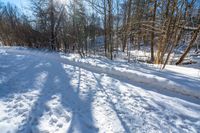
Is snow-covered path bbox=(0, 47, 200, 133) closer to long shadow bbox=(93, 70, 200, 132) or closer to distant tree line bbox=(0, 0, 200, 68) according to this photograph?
long shadow bbox=(93, 70, 200, 132)

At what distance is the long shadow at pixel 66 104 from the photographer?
210cm

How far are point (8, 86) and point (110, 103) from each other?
225 centimetres

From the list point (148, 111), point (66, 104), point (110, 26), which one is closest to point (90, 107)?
point (66, 104)

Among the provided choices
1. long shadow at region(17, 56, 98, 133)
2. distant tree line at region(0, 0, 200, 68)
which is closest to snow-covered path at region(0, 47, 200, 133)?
long shadow at region(17, 56, 98, 133)

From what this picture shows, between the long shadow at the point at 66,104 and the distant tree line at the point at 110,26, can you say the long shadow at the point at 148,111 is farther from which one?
the distant tree line at the point at 110,26

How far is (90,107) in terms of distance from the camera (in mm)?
2600

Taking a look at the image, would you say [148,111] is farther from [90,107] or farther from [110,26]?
[110,26]

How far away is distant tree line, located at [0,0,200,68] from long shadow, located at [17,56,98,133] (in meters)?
4.80

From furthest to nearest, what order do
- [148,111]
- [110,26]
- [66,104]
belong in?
1. [110,26]
2. [66,104]
3. [148,111]

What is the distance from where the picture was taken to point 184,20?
6.44 meters

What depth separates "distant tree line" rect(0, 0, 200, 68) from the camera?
6.71 metres

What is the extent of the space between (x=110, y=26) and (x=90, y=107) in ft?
23.5

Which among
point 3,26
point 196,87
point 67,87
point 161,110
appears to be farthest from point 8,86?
point 3,26

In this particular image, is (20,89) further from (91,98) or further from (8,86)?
(91,98)
